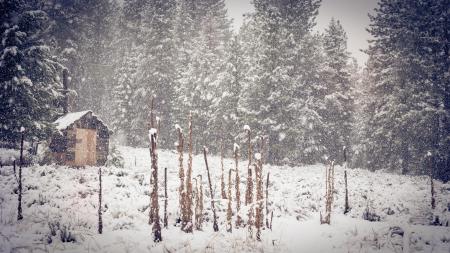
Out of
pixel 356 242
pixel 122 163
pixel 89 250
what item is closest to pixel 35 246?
pixel 89 250

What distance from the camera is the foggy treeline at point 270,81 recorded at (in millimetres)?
18406

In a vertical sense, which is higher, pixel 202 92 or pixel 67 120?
pixel 202 92

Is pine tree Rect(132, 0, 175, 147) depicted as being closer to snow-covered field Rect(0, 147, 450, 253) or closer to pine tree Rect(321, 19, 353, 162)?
pine tree Rect(321, 19, 353, 162)

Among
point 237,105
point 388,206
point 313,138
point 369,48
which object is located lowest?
point 388,206

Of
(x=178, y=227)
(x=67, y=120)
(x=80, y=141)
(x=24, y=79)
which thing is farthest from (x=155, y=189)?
(x=67, y=120)

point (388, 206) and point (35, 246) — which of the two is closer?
point (35, 246)

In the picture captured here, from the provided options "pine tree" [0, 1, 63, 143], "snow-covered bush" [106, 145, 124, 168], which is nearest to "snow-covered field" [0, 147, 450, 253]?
"pine tree" [0, 1, 63, 143]

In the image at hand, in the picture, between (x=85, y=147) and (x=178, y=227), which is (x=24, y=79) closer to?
(x=85, y=147)

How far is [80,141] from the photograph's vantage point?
844 inches

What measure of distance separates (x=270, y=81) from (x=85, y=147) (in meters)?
14.2

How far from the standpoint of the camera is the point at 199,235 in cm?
784

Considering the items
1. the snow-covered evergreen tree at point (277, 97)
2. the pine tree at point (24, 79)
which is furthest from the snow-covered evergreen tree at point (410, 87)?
the pine tree at point (24, 79)

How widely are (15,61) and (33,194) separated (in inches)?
369

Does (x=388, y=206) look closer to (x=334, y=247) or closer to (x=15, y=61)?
(x=334, y=247)
